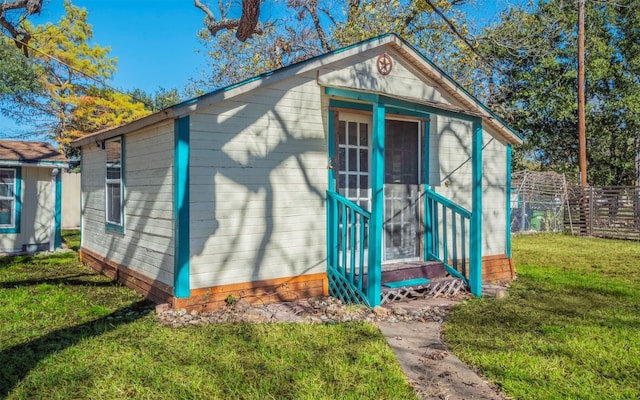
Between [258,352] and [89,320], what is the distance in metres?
2.05

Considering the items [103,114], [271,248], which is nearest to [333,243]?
[271,248]

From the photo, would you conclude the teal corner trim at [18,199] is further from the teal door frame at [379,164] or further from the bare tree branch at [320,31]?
the bare tree branch at [320,31]

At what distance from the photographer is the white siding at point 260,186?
4.81m

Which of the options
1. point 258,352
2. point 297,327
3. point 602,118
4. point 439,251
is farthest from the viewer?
point 602,118

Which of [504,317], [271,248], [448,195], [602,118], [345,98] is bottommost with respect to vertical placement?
[504,317]

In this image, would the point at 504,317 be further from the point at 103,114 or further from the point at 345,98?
the point at 103,114

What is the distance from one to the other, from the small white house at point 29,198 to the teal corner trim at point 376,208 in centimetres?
779

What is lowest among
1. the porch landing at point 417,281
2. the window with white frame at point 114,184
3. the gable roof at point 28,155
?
the porch landing at point 417,281

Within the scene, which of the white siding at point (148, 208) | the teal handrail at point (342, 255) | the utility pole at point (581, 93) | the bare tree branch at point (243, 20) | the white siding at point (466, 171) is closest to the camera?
the white siding at point (148, 208)

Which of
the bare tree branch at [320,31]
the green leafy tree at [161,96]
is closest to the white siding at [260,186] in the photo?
the bare tree branch at [320,31]

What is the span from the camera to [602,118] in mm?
19844

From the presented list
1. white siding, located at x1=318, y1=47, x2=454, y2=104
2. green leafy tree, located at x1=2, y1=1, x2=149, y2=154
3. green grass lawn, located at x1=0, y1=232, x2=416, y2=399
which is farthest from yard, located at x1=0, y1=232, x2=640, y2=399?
green leafy tree, located at x1=2, y1=1, x2=149, y2=154

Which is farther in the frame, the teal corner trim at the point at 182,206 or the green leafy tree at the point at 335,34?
the green leafy tree at the point at 335,34

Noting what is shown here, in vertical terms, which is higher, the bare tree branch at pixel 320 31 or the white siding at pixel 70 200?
the bare tree branch at pixel 320 31
